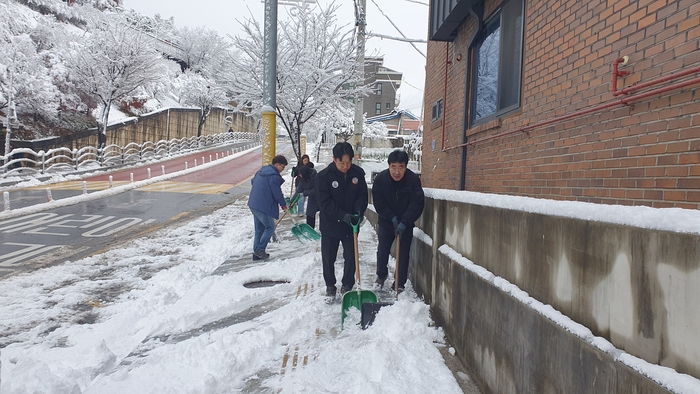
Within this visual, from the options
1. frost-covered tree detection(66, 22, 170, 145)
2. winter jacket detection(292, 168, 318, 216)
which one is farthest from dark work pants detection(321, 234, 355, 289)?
frost-covered tree detection(66, 22, 170, 145)

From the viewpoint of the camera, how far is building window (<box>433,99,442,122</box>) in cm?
745

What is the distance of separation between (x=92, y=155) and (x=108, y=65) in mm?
5803

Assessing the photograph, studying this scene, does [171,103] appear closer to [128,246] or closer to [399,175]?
[128,246]

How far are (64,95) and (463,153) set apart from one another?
1147 inches

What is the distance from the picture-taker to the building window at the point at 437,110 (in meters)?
7.45

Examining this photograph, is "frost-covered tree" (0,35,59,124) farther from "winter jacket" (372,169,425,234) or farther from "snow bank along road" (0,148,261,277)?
"winter jacket" (372,169,425,234)

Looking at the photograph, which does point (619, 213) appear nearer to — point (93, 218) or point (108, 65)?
point (93, 218)

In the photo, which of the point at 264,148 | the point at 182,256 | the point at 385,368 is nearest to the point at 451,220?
the point at 385,368

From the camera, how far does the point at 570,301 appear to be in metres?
1.92

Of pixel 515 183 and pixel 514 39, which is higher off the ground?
pixel 514 39

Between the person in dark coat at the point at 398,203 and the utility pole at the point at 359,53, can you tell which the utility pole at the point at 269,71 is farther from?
the person in dark coat at the point at 398,203

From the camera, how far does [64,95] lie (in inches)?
1021

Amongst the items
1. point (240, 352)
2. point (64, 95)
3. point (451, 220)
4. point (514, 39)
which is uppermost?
point (64, 95)

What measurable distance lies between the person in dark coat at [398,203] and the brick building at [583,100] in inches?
39.3
